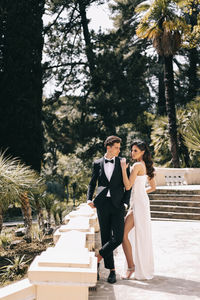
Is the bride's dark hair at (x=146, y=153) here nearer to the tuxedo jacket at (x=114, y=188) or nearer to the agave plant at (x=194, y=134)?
the tuxedo jacket at (x=114, y=188)

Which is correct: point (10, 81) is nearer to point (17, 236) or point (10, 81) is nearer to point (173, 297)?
point (17, 236)

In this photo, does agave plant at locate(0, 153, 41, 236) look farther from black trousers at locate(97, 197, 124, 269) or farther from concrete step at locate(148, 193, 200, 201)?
concrete step at locate(148, 193, 200, 201)

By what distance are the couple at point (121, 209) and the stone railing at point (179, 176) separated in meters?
9.80

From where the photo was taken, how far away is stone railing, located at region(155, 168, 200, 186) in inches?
560

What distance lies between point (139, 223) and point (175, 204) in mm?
6925

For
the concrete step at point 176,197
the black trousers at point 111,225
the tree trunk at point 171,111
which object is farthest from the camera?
the tree trunk at point 171,111

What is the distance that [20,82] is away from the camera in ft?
58.7

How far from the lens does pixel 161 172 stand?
1416 centimetres

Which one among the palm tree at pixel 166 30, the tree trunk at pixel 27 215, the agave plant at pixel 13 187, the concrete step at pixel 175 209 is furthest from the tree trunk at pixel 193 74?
the agave plant at pixel 13 187

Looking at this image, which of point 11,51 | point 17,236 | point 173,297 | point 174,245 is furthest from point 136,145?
point 11,51

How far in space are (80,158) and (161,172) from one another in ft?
31.6

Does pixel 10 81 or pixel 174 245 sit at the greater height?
pixel 10 81

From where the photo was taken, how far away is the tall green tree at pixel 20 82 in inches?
686

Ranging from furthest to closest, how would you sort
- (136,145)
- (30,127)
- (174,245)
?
(30,127), (174,245), (136,145)
